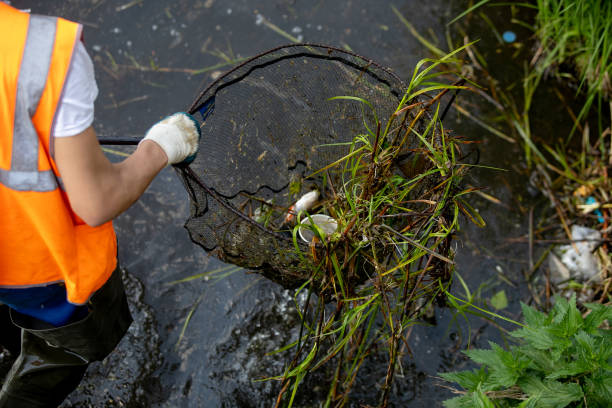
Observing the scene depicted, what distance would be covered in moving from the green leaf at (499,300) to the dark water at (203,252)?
0.09ft

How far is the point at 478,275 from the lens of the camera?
2285 mm

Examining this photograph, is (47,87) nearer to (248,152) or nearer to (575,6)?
(248,152)

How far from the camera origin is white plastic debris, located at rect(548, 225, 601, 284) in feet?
7.38

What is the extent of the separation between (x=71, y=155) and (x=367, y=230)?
32.1 inches

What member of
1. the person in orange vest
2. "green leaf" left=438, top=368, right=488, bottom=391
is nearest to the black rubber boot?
the person in orange vest

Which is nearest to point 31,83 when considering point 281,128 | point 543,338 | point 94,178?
point 94,178

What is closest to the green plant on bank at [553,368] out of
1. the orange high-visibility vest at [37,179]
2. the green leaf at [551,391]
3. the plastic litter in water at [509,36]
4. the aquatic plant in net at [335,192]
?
the green leaf at [551,391]

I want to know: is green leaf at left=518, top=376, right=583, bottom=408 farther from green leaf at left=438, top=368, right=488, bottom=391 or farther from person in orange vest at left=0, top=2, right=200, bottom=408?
person in orange vest at left=0, top=2, right=200, bottom=408

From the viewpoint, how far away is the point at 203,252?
228 centimetres

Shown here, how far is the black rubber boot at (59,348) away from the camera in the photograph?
1.55m

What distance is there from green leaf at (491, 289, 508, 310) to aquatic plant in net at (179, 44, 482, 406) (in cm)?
45

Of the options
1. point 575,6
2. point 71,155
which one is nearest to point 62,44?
point 71,155

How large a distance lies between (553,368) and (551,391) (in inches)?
2.9

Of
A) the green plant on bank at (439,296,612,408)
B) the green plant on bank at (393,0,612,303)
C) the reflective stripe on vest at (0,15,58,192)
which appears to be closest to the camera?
the reflective stripe on vest at (0,15,58,192)
